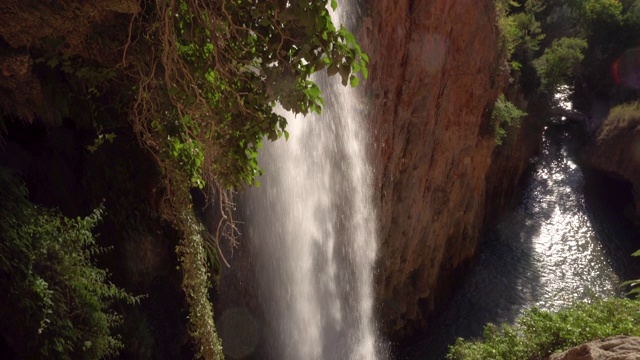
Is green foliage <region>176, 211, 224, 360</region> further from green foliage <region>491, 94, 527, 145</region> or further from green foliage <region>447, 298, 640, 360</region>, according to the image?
green foliage <region>491, 94, 527, 145</region>

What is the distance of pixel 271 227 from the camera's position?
845 centimetres

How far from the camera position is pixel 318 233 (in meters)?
9.54

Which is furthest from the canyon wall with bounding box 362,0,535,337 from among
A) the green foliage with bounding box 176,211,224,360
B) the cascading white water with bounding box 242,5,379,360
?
the green foliage with bounding box 176,211,224,360

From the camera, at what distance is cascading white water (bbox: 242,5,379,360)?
844 centimetres

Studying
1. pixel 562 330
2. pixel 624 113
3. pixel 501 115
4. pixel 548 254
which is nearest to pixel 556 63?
pixel 624 113

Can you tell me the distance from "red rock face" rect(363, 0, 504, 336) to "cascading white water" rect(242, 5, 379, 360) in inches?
26.9

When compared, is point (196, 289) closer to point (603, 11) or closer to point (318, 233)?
point (318, 233)

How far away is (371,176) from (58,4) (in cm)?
722

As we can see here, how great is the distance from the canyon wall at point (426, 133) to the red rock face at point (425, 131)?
0.02 meters

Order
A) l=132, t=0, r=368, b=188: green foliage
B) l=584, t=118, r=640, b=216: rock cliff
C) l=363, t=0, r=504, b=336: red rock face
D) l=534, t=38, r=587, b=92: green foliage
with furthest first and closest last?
1. l=534, t=38, r=587, b=92: green foliage
2. l=584, t=118, r=640, b=216: rock cliff
3. l=363, t=0, r=504, b=336: red rock face
4. l=132, t=0, r=368, b=188: green foliage

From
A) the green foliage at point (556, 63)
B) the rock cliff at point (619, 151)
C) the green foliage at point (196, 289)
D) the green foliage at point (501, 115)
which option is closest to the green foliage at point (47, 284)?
the green foliage at point (196, 289)

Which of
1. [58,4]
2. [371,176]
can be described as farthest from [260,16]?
[371,176]

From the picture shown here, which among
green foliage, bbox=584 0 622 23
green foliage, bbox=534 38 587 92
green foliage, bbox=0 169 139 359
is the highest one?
green foliage, bbox=584 0 622 23

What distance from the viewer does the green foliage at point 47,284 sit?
3375 millimetres
